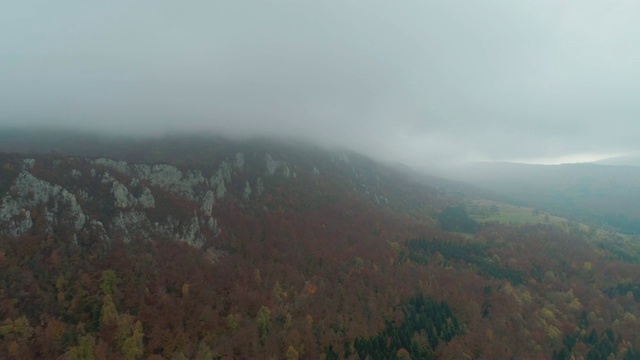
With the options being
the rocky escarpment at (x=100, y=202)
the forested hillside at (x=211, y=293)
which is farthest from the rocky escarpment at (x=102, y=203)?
the forested hillside at (x=211, y=293)

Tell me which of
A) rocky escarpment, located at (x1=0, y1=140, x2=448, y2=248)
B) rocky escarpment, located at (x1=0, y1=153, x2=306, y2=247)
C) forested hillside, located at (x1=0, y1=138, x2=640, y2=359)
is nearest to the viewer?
forested hillside, located at (x1=0, y1=138, x2=640, y2=359)

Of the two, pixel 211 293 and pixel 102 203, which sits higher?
pixel 102 203

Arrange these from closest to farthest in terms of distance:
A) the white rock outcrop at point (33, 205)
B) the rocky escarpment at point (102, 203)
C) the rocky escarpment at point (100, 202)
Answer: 1. the white rock outcrop at point (33, 205)
2. the rocky escarpment at point (100, 202)
3. the rocky escarpment at point (102, 203)

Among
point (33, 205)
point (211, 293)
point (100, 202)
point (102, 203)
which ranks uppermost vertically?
point (33, 205)

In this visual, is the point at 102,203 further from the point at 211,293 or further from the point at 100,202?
the point at 211,293

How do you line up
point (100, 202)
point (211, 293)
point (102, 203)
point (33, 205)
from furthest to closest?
point (102, 203) → point (100, 202) → point (211, 293) → point (33, 205)

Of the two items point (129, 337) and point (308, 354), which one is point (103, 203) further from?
point (308, 354)

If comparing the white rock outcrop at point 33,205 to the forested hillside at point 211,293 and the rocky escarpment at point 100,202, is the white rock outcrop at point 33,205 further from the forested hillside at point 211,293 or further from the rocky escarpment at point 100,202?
the forested hillside at point 211,293

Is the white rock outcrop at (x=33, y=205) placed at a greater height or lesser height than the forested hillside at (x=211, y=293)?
greater

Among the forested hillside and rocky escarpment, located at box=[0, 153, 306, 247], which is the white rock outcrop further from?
the forested hillside

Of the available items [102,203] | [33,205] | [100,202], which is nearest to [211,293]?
[102,203]

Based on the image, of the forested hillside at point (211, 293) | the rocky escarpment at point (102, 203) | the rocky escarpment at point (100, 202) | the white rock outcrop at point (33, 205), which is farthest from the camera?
the rocky escarpment at point (102, 203)

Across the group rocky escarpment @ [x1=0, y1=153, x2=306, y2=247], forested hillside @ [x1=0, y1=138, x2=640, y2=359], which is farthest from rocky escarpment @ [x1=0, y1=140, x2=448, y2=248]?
forested hillside @ [x1=0, y1=138, x2=640, y2=359]
